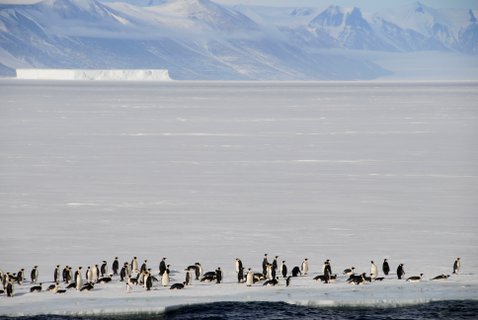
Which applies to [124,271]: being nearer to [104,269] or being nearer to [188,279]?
[104,269]

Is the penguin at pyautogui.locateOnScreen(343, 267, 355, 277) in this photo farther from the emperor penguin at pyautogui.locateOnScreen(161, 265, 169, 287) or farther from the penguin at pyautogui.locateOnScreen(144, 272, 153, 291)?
the penguin at pyautogui.locateOnScreen(144, 272, 153, 291)

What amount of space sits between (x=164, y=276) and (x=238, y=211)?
950cm

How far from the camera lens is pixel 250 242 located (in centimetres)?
2444

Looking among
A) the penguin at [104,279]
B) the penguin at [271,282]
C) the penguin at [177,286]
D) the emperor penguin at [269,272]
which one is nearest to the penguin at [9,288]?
the penguin at [104,279]

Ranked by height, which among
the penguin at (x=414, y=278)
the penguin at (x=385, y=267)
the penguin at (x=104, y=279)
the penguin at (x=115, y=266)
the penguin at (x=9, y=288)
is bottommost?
the penguin at (x=9, y=288)

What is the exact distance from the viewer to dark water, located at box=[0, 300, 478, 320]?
58.6 feet

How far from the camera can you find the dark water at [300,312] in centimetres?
1786

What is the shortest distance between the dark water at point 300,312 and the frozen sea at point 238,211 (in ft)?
0.87

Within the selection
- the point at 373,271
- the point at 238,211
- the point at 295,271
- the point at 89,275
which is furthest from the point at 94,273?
the point at 238,211

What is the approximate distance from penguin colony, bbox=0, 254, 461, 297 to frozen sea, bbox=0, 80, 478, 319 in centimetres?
20

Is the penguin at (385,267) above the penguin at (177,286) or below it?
above

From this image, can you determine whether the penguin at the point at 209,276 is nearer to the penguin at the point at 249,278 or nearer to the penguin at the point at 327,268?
the penguin at the point at 249,278

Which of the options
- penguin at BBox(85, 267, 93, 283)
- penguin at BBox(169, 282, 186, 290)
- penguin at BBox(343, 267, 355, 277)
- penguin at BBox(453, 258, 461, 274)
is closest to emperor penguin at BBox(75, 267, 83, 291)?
penguin at BBox(85, 267, 93, 283)

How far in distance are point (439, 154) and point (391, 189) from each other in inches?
553
